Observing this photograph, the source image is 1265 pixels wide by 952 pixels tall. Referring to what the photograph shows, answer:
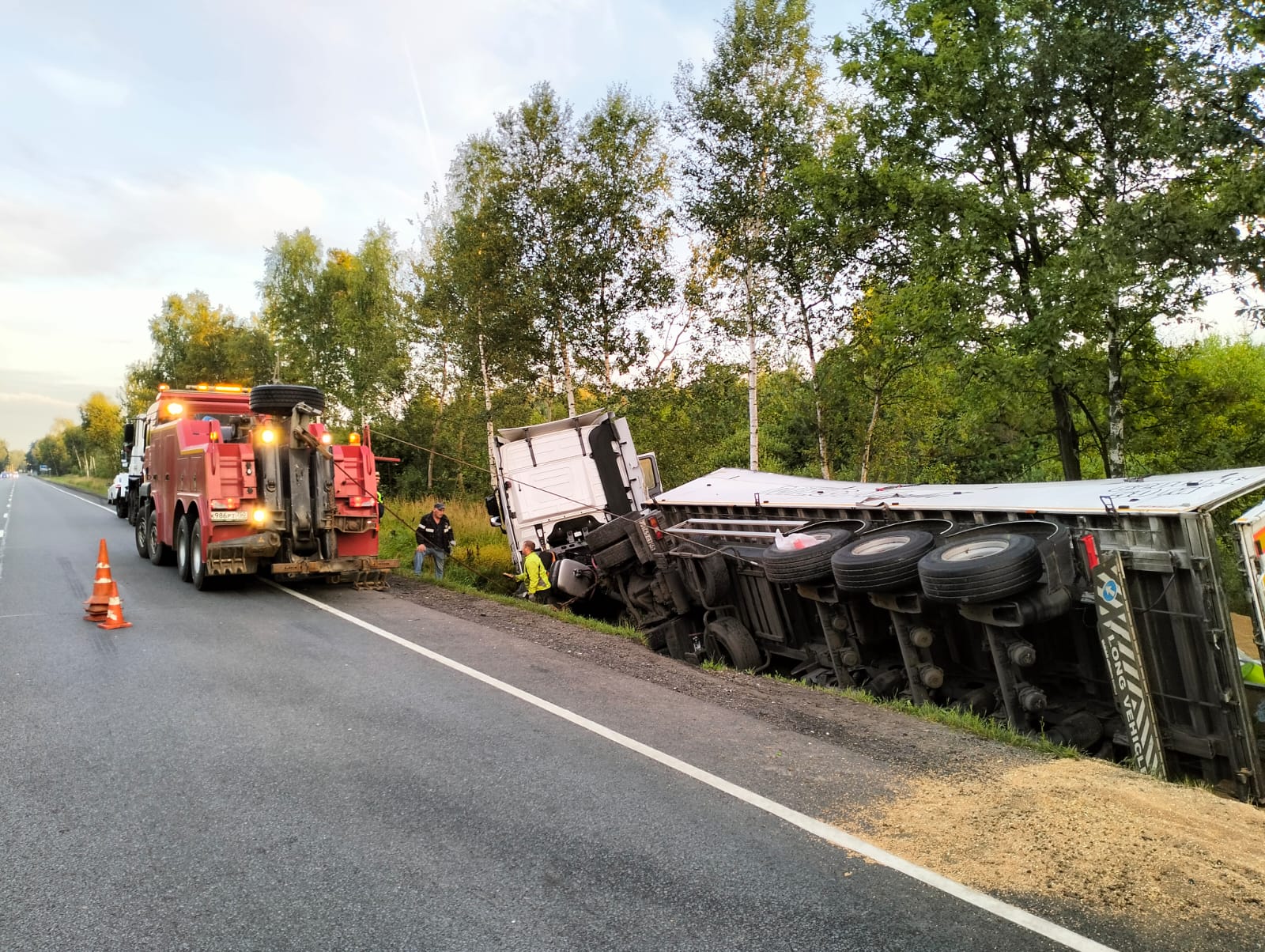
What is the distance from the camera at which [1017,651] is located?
552cm

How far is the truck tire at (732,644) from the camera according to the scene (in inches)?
326

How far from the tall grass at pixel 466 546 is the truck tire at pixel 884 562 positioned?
291 inches

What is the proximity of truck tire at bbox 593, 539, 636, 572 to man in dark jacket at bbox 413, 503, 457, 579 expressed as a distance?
15.5 feet

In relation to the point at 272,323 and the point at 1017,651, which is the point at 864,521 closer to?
the point at 1017,651

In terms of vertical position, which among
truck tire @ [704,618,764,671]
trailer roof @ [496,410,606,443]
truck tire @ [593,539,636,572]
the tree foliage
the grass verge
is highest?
the tree foliage

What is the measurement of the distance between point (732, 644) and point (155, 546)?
10894 millimetres

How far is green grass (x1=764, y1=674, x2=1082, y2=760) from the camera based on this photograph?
5.15m

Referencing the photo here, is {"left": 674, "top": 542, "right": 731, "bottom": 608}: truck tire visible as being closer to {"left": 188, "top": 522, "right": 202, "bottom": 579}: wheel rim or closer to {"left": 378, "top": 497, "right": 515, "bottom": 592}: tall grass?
{"left": 378, "top": 497, "right": 515, "bottom": 592}: tall grass

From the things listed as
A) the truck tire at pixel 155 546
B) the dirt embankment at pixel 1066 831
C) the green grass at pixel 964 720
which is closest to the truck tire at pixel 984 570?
the green grass at pixel 964 720

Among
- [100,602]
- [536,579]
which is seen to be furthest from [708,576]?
[100,602]

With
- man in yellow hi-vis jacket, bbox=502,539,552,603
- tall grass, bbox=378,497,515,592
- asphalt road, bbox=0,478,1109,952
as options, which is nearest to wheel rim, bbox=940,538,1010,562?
asphalt road, bbox=0,478,1109,952

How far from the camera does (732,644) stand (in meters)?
8.35

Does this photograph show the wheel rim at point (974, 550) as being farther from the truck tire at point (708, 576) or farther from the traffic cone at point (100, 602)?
the traffic cone at point (100, 602)

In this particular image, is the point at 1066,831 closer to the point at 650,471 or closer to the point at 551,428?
the point at 551,428
